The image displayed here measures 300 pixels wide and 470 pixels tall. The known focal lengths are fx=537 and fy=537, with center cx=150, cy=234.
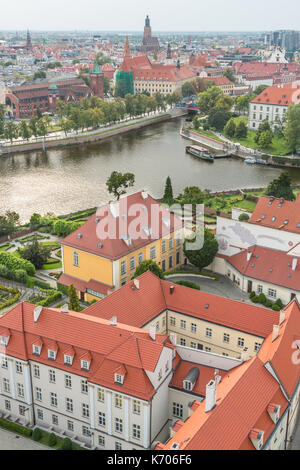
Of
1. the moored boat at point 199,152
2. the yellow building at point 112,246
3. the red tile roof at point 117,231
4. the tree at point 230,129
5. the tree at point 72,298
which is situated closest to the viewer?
the tree at point 72,298

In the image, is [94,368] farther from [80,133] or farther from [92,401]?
[80,133]

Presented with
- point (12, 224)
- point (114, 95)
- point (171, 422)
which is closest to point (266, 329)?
point (171, 422)

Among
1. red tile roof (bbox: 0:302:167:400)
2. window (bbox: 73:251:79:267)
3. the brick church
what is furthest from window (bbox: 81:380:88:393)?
the brick church

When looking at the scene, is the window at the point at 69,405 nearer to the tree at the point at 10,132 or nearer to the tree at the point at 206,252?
the tree at the point at 206,252

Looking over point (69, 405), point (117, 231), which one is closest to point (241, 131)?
point (117, 231)

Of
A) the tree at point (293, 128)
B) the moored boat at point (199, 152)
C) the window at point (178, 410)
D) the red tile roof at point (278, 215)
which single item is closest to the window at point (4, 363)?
the window at point (178, 410)

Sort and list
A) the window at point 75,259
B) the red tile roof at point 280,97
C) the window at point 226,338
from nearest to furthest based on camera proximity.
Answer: the window at point 226,338, the window at point 75,259, the red tile roof at point 280,97
